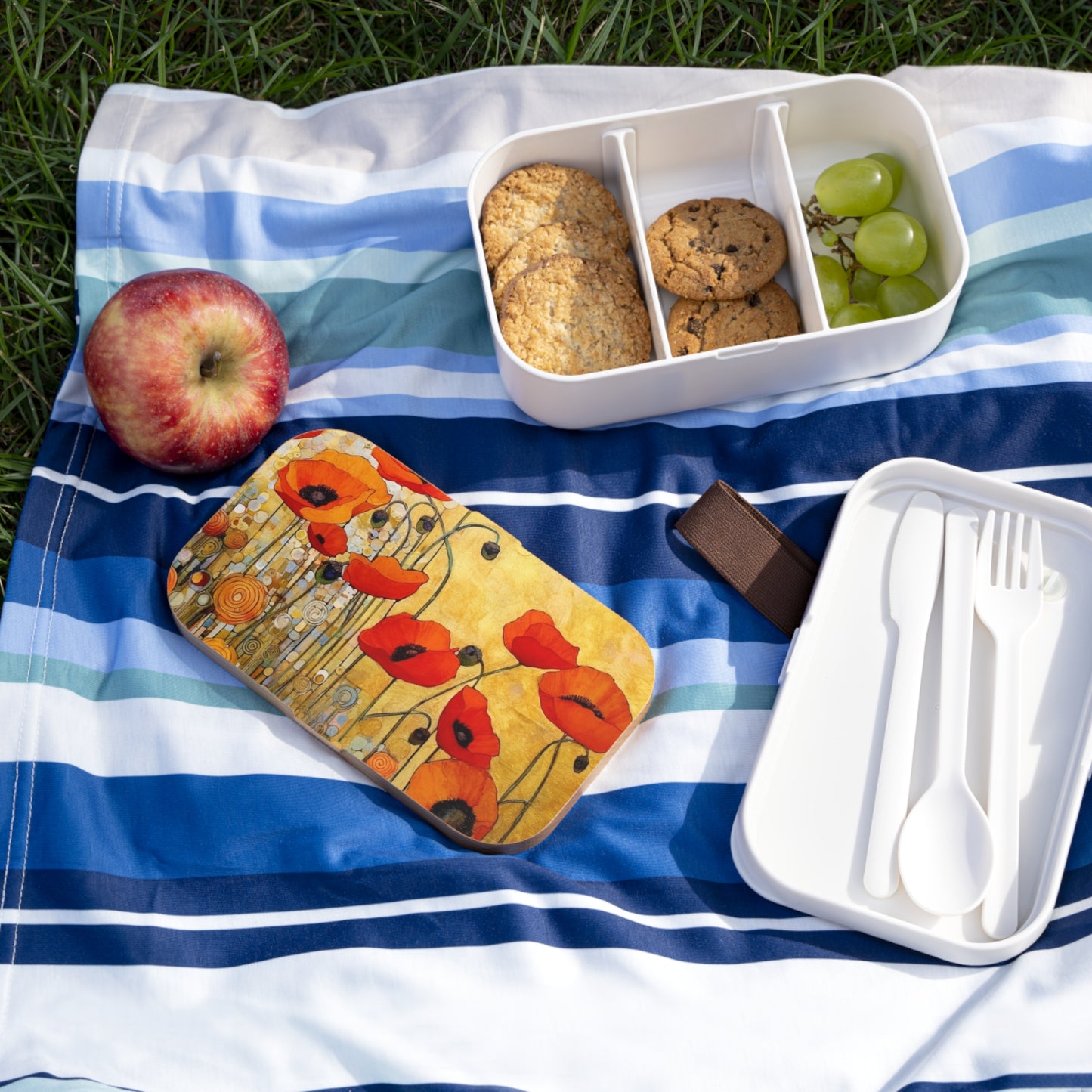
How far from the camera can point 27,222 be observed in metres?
1.16

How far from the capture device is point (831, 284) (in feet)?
3.41

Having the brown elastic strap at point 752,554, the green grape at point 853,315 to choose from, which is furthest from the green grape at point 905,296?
the brown elastic strap at point 752,554

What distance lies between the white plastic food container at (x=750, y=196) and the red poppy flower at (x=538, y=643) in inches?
7.8

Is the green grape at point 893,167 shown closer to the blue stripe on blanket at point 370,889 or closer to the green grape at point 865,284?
the green grape at point 865,284

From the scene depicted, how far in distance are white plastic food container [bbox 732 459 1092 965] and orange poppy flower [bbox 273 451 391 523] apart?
1.38 feet

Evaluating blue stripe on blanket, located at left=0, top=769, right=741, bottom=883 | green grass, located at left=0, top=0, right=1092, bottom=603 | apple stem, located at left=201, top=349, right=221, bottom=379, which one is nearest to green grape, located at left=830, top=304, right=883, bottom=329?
green grass, located at left=0, top=0, right=1092, bottom=603

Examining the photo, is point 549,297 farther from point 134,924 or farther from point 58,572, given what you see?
point 134,924

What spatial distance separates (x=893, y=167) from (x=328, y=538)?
0.65 m

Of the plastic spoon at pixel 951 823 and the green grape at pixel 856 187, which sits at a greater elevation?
the green grape at pixel 856 187

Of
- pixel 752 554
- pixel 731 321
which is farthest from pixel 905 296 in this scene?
pixel 752 554

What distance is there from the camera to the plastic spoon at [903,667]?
2.89 feet

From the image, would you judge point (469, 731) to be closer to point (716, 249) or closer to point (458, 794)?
point (458, 794)

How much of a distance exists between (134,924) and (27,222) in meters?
0.74

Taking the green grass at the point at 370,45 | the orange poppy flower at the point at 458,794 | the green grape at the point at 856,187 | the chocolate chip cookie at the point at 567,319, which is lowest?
the orange poppy flower at the point at 458,794
